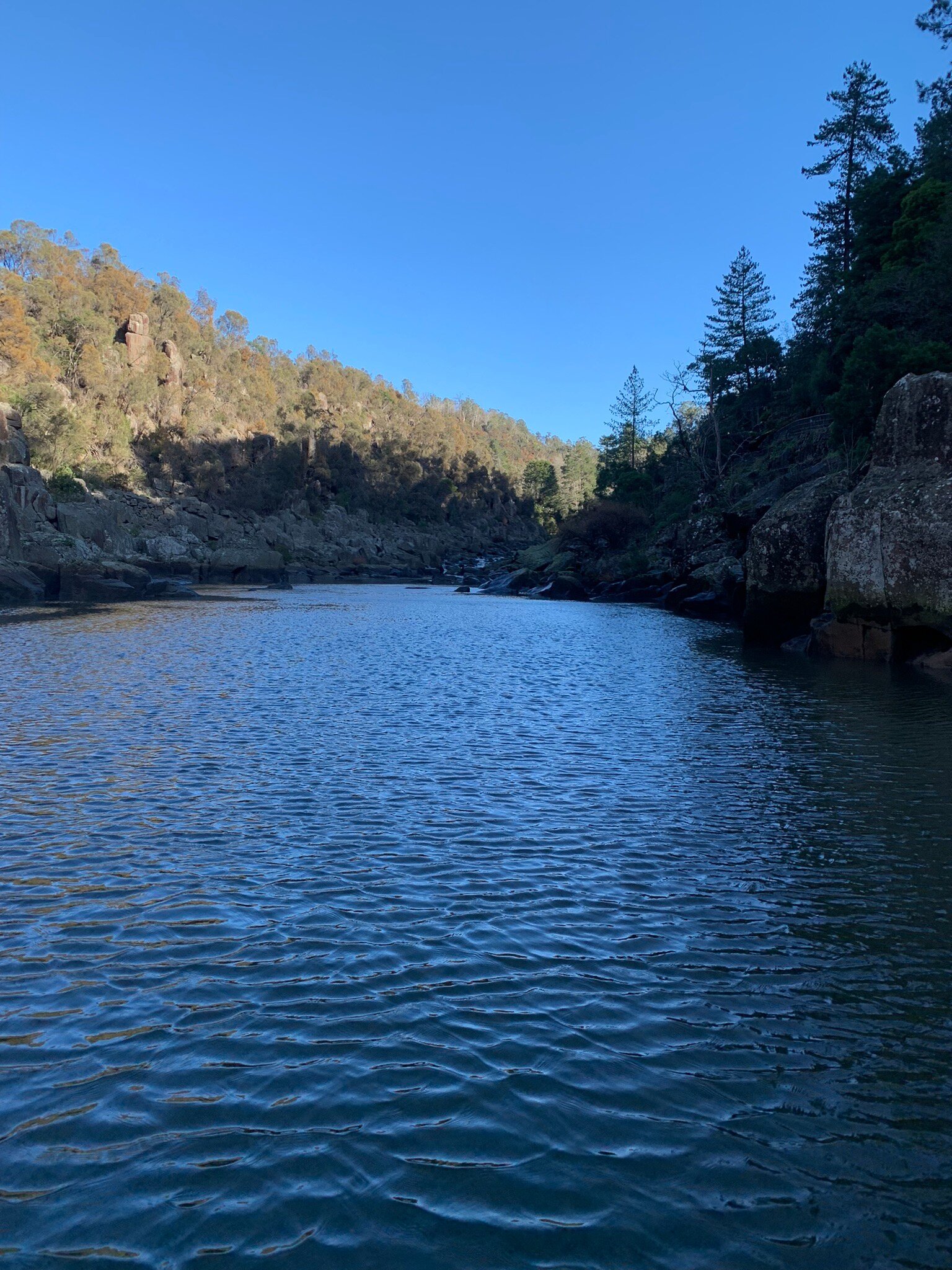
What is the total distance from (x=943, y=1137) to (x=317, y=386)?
160 metres

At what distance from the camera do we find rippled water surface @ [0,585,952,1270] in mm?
3801

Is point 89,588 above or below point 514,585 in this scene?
below

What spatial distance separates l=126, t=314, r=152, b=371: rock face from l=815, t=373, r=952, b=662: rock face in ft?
312

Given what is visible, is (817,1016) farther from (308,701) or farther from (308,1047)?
(308,701)

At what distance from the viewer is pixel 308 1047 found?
508 centimetres

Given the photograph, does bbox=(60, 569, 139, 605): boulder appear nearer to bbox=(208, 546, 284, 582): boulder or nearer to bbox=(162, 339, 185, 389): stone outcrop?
bbox=(208, 546, 284, 582): boulder

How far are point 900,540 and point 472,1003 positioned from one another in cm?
2041

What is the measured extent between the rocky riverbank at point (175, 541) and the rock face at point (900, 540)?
3800 centimetres

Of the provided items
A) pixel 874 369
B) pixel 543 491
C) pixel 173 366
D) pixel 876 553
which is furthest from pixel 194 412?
pixel 876 553

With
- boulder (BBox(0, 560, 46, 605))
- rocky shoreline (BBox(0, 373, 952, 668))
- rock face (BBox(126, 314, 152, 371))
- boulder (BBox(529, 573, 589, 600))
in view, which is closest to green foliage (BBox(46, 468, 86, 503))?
rocky shoreline (BBox(0, 373, 952, 668))

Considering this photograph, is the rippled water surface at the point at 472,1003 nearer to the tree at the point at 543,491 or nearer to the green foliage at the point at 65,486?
the green foliage at the point at 65,486

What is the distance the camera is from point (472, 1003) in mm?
5660

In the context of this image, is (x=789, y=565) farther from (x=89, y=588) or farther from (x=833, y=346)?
(x=89, y=588)

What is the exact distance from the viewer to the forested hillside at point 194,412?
8075cm
